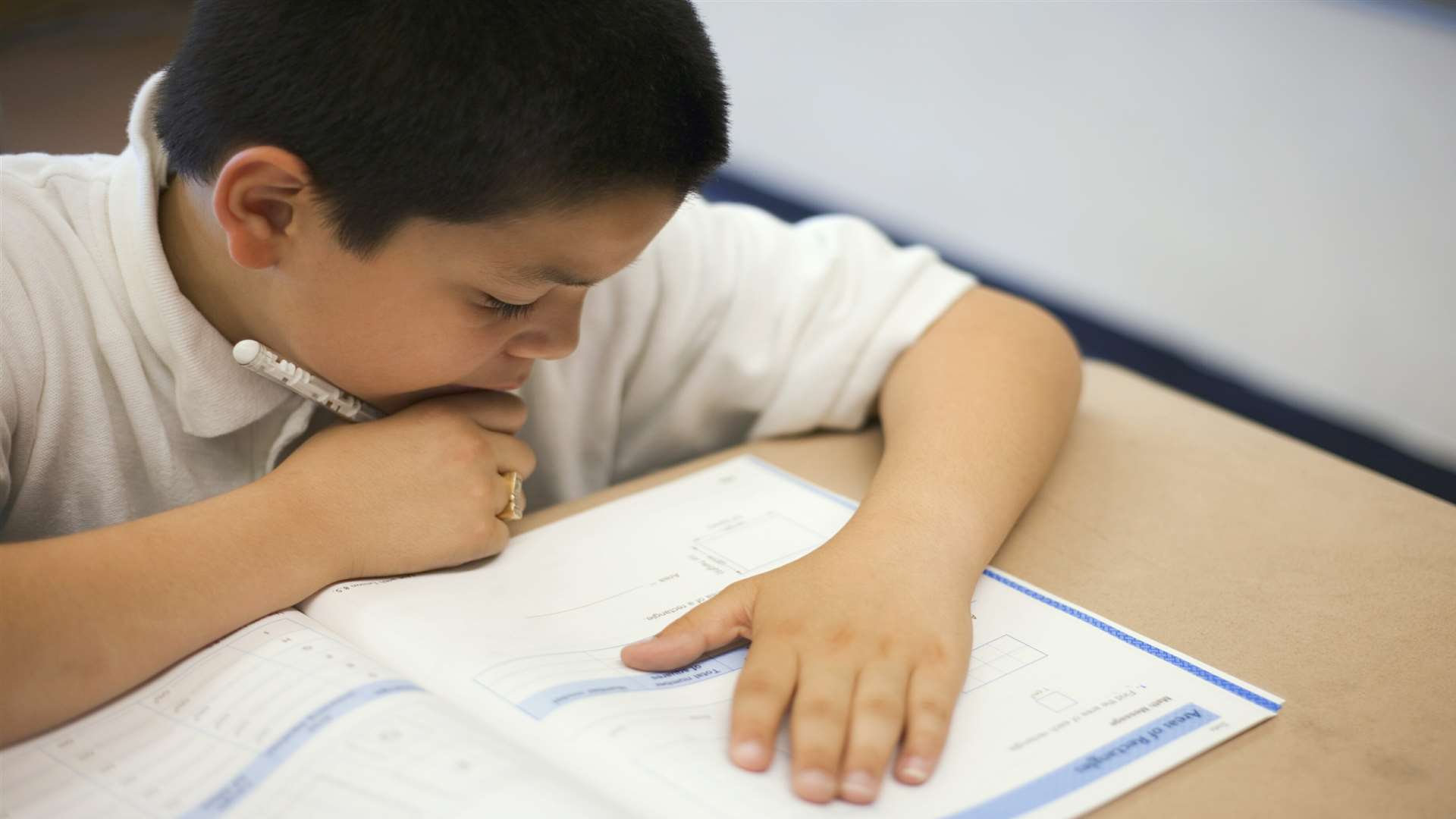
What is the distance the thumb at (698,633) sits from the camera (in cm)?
55

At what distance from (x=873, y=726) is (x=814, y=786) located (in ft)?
0.13

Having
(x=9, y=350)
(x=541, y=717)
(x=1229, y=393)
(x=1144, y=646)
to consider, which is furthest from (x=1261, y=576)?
(x=9, y=350)

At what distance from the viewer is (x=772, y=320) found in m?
0.86

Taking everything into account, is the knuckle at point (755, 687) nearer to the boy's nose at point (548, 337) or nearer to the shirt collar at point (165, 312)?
the boy's nose at point (548, 337)

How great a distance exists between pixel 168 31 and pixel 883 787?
0.84m

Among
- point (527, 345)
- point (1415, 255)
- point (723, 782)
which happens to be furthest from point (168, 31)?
point (1415, 255)

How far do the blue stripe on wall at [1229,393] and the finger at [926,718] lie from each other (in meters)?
0.64

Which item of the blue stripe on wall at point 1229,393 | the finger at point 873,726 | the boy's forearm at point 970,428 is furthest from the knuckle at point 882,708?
the blue stripe on wall at point 1229,393

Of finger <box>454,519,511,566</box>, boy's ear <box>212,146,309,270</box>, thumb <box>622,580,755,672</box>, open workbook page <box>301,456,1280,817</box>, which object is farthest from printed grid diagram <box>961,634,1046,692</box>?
boy's ear <box>212,146,309,270</box>

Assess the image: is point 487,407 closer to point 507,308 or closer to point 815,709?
point 507,308

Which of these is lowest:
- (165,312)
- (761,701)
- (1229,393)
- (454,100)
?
(1229,393)

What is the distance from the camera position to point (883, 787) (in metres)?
0.48

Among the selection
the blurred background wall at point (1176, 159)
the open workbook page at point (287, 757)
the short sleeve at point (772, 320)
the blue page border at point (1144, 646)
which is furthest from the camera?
the blurred background wall at point (1176, 159)

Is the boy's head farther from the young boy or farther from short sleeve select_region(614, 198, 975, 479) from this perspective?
short sleeve select_region(614, 198, 975, 479)
